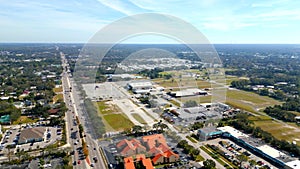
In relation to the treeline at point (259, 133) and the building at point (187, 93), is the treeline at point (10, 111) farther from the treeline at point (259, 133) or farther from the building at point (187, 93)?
the treeline at point (259, 133)

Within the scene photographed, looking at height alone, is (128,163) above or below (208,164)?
above

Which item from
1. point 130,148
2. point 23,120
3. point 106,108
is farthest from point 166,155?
point 23,120

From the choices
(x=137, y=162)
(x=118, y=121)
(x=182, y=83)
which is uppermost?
(x=182, y=83)

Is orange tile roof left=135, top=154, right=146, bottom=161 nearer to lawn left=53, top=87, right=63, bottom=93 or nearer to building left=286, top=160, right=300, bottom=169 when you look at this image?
building left=286, top=160, right=300, bottom=169

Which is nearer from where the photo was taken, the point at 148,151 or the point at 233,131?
the point at 148,151

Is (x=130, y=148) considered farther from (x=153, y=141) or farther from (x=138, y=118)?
(x=138, y=118)

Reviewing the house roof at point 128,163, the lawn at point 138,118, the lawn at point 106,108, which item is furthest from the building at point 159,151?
the lawn at point 106,108
